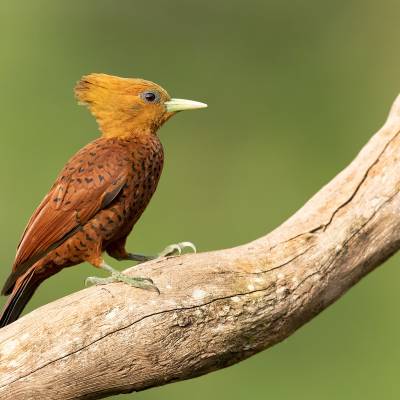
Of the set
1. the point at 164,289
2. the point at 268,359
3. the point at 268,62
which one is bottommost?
the point at 164,289

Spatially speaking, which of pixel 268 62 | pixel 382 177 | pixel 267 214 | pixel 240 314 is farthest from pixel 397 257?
pixel 240 314

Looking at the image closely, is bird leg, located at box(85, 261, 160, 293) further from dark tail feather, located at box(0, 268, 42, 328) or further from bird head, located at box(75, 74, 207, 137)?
A: bird head, located at box(75, 74, 207, 137)

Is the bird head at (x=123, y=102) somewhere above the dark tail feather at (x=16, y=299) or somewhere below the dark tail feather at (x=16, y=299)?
above

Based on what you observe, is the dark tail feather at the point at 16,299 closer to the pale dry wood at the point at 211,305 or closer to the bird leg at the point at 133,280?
the pale dry wood at the point at 211,305

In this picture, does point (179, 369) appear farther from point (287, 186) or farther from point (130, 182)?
point (287, 186)

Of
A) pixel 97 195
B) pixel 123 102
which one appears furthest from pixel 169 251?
pixel 123 102

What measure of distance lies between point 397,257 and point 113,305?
172 inches

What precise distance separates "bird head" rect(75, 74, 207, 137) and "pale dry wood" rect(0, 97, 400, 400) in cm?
74

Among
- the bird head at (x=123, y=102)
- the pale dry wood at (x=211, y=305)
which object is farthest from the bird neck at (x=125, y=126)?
the pale dry wood at (x=211, y=305)

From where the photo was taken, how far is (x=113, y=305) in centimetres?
463

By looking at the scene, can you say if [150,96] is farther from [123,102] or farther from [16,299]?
[16,299]

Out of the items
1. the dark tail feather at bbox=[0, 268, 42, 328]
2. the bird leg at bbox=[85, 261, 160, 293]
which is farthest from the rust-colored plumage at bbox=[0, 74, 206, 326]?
the bird leg at bbox=[85, 261, 160, 293]

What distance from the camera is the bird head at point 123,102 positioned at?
520 centimetres

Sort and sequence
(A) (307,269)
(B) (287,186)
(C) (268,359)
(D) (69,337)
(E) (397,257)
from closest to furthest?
(D) (69,337), (A) (307,269), (C) (268,359), (E) (397,257), (B) (287,186)
